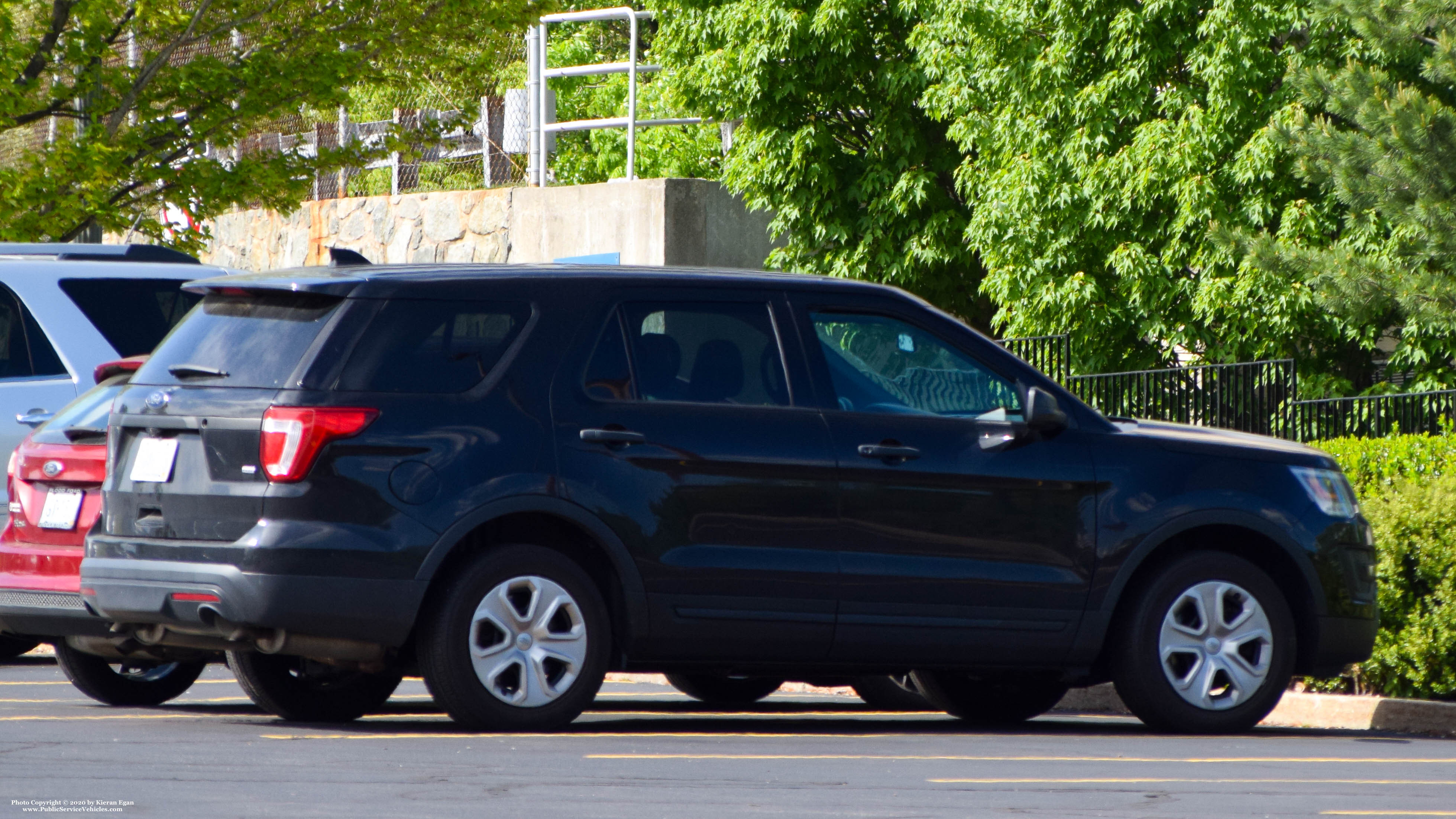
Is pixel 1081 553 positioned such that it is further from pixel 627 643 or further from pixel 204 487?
pixel 204 487

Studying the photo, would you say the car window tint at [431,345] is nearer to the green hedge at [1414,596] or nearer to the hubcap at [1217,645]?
the hubcap at [1217,645]

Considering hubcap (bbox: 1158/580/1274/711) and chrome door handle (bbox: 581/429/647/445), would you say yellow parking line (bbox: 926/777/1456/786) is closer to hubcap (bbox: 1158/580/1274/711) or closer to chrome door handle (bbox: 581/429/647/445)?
hubcap (bbox: 1158/580/1274/711)

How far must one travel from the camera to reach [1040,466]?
8891mm

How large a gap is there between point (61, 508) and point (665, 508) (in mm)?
2604

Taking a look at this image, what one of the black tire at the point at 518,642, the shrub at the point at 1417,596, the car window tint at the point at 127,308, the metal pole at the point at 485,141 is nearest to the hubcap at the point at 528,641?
the black tire at the point at 518,642

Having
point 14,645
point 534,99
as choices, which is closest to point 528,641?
point 14,645

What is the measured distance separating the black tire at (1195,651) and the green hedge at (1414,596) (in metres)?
1.13

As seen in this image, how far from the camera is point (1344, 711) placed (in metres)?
10.4

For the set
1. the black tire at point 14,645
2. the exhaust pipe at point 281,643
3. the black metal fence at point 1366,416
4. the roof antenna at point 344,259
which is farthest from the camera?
the black metal fence at point 1366,416

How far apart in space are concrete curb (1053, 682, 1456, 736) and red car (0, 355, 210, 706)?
14.1ft

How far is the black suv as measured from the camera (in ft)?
26.3

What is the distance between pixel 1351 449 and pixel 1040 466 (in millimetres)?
4723

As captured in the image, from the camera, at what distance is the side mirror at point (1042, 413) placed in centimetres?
878

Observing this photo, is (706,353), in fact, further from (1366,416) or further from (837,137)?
(837,137)
